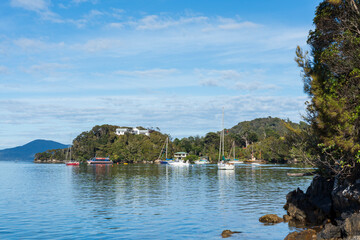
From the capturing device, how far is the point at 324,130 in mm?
23594

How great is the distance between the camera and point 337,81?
2341 cm

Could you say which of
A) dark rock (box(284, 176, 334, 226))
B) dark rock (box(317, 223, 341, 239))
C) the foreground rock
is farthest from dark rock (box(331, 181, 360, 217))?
dark rock (box(317, 223, 341, 239))

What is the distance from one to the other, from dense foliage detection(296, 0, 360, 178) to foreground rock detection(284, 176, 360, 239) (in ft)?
4.74

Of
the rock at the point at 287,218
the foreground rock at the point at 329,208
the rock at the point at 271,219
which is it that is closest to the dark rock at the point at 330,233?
the foreground rock at the point at 329,208

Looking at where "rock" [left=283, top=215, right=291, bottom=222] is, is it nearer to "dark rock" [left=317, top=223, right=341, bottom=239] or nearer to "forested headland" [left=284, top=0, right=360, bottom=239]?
"forested headland" [left=284, top=0, right=360, bottom=239]

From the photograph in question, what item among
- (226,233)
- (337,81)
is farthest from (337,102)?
(226,233)

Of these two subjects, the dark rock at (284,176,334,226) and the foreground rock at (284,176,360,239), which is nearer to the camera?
the foreground rock at (284,176,360,239)

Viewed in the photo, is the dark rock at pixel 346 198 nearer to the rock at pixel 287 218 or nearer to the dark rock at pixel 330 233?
the dark rock at pixel 330 233

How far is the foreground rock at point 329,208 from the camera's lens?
21781 millimetres

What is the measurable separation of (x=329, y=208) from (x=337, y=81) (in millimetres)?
10772

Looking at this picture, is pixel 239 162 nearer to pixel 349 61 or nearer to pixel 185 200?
pixel 185 200

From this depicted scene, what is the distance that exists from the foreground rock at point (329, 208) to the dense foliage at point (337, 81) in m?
1.44

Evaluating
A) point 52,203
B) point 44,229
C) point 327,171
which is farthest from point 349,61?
point 52,203

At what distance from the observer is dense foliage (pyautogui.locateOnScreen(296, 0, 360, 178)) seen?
21.8 m
